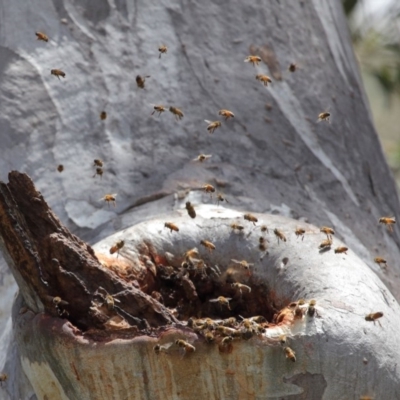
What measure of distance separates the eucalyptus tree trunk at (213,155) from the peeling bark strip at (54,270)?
0.02 m

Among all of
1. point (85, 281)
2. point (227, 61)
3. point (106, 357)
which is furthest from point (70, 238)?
point (227, 61)

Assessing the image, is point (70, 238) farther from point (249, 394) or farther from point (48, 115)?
point (48, 115)

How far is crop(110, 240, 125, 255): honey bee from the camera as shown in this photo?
2.31m

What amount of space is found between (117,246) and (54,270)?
0.84 ft

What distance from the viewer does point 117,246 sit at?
7.60 feet

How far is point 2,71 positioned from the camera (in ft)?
9.31

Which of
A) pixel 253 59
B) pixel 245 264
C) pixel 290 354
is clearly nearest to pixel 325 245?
pixel 245 264

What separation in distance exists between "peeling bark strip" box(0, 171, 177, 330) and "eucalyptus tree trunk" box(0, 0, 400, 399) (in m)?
0.02

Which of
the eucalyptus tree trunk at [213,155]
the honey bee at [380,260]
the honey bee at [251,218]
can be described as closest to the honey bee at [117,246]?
the eucalyptus tree trunk at [213,155]

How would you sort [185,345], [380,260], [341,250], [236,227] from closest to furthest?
[185,345]
[341,250]
[236,227]
[380,260]

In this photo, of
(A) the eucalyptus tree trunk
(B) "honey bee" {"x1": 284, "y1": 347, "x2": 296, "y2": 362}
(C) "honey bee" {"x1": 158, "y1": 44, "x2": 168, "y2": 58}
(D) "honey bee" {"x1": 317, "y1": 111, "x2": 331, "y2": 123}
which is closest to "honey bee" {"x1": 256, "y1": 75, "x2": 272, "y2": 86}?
(A) the eucalyptus tree trunk

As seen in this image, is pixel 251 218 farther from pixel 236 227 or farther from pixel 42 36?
pixel 42 36

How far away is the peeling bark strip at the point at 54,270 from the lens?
2.06 metres

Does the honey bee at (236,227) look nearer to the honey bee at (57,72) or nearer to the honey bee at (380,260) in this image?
the honey bee at (380,260)
